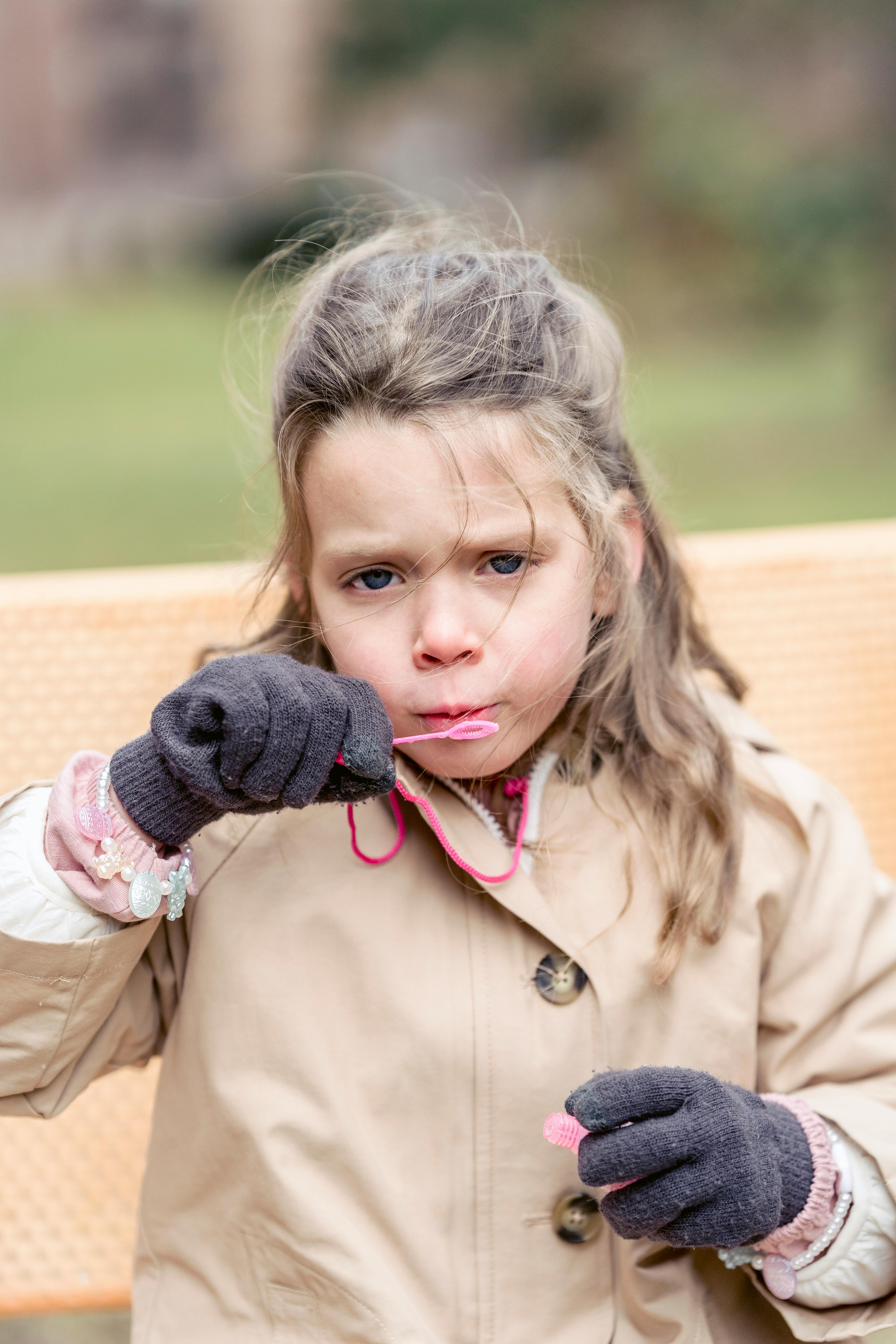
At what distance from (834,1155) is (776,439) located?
232 inches

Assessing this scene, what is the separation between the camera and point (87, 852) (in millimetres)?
1109

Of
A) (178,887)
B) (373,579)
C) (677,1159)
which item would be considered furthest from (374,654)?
(677,1159)

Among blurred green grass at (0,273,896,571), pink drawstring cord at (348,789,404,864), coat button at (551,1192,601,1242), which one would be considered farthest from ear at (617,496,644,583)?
blurred green grass at (0,273,896,571)

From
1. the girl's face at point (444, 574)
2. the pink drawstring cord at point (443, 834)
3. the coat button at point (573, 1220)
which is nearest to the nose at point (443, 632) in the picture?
the girl's face at point (444, 574)

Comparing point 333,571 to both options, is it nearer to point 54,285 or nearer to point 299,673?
point 299,673

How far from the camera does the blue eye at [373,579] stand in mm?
1231

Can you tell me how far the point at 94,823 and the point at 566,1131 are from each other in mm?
525

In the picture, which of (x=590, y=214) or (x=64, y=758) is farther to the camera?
(x=590, y=214)

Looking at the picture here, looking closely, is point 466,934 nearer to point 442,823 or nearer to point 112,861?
point 442,823

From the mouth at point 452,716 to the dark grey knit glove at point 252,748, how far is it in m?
0.09

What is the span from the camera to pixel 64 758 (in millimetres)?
1691

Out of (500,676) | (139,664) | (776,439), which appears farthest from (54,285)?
(500,676)

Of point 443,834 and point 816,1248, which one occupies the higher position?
point 443,834

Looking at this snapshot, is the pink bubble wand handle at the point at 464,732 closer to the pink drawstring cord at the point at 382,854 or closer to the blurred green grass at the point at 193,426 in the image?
the pink drawstring cord at the point at 382,854
